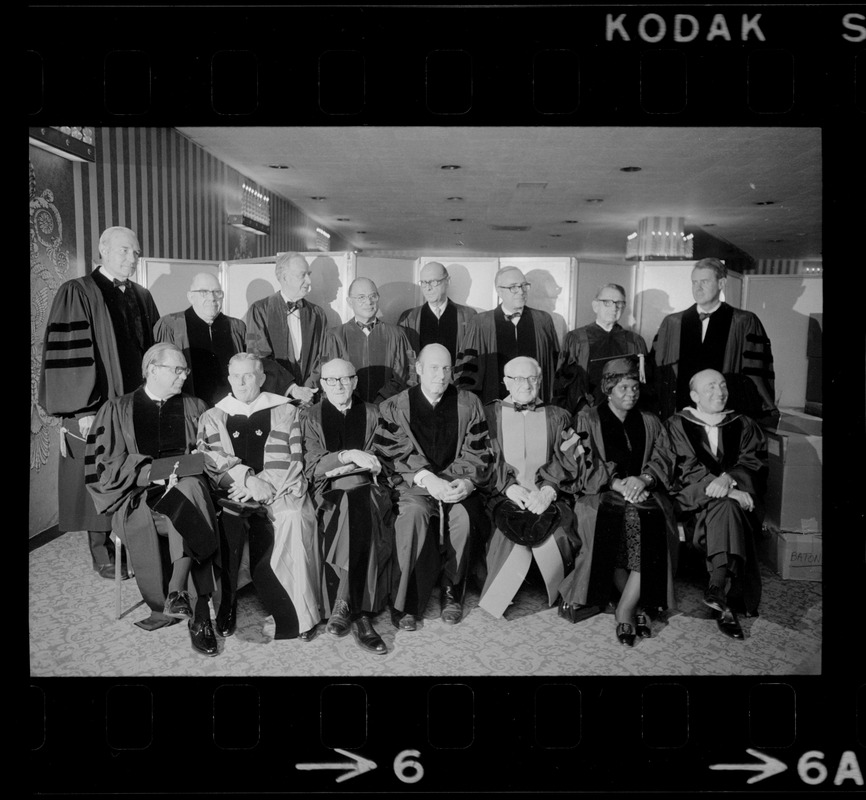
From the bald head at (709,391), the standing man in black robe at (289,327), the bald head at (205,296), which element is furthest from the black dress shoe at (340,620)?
the bald head at (709,391)

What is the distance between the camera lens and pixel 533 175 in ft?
7.64

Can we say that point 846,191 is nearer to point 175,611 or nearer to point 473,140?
point 473,140

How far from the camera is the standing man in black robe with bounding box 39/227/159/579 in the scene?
224cm

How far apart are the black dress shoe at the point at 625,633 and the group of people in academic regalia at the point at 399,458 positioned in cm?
1

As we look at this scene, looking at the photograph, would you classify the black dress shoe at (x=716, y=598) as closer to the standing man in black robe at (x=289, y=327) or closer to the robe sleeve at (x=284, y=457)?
the robe sleeve at (x=284, y=457)

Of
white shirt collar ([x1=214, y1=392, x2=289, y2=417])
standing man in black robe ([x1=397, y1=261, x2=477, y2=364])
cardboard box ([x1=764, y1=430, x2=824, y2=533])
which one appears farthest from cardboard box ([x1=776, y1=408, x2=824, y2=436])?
white shirt collar ([x1=214, y1=392, x2=289, y2=417])

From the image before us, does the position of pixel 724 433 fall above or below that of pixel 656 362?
below

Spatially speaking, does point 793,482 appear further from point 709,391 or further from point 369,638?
point 369,638

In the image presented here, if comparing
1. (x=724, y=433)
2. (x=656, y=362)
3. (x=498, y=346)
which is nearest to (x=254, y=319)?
(x=498, y=346)

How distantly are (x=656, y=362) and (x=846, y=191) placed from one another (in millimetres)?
896

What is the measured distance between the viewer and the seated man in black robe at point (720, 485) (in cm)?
237

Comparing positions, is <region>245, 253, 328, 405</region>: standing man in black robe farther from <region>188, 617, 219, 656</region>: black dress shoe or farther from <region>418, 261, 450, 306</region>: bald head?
<region>188, 617, 219, 656</region>: black dress shoe

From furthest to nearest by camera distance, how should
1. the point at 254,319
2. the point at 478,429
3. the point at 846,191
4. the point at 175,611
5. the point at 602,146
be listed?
the point at 254,319, the point at 478,429, the point at 175,611, the point at 602,146, the point at 846,191
